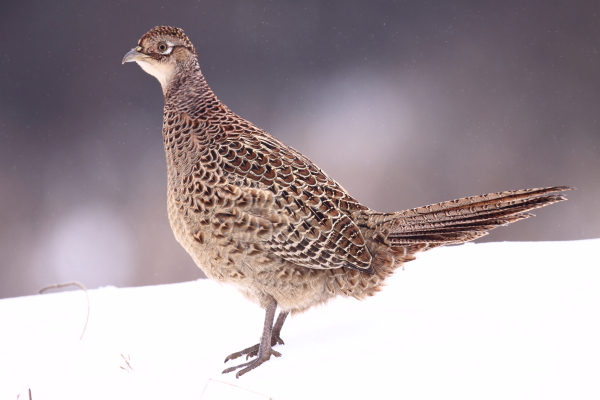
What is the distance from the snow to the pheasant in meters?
0.21

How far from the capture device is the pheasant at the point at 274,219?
196 cm

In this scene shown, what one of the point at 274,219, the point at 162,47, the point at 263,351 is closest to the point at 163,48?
the point at 162,47

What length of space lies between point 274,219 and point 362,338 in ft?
2.03

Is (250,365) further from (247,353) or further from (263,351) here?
(247,353)

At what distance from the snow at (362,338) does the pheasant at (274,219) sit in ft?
0.69

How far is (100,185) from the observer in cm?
308

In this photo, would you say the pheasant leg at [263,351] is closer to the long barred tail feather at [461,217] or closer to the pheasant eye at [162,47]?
the long barred tail feather at [461,217]

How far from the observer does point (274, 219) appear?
195 cm

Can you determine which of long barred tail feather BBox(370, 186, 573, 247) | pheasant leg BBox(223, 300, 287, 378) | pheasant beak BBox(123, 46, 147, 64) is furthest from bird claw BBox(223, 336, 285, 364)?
pheasant beak BBox(123, 46, 147, 64)

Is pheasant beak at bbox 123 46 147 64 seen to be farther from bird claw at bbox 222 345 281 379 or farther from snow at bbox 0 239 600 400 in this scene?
bird claw at bbox 222 345 281 379

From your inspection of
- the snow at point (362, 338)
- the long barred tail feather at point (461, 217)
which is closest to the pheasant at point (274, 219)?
the long barred tail feather at point (461, 217)

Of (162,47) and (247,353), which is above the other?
(162,47)

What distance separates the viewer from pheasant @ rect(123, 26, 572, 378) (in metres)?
1.96

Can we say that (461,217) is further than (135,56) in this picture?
No
